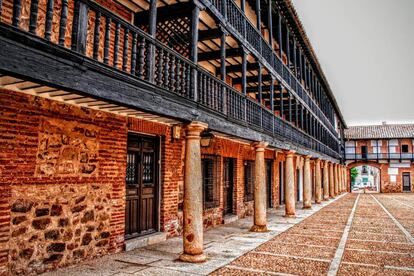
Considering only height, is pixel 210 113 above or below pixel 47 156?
above

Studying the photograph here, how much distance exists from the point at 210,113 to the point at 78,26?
3.73 metres

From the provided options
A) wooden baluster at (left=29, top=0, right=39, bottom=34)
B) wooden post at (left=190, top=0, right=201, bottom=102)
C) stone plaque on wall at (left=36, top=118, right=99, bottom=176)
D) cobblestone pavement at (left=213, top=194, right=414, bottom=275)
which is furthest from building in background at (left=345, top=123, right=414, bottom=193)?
wooden baluster at (left=29, top=0, right=39, bottom=34)

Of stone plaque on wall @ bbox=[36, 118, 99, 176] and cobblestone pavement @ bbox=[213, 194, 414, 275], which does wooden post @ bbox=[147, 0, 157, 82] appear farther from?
cobblestone pavement @ bbox=[213, 194, 414, 275]

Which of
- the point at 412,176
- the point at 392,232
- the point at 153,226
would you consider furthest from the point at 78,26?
the point at 412,176

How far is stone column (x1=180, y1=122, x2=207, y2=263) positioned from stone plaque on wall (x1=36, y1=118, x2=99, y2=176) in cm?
177

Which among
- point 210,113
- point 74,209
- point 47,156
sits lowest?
point 74,209

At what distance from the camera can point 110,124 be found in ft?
22.2

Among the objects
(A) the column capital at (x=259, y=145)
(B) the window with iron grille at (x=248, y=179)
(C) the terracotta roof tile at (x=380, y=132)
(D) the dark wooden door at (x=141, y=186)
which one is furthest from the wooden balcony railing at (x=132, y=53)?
(C) the terracotta roof tile at (x=380, y=132)

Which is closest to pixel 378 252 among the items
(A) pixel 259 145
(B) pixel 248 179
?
(A) pixel 259 145

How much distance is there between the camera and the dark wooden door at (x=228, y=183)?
12633 millimetres

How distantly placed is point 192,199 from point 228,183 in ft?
20.9

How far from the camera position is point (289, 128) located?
1380 centimetres

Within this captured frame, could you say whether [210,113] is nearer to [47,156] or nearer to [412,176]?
[47,156]

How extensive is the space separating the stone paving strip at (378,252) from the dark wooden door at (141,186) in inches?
172
